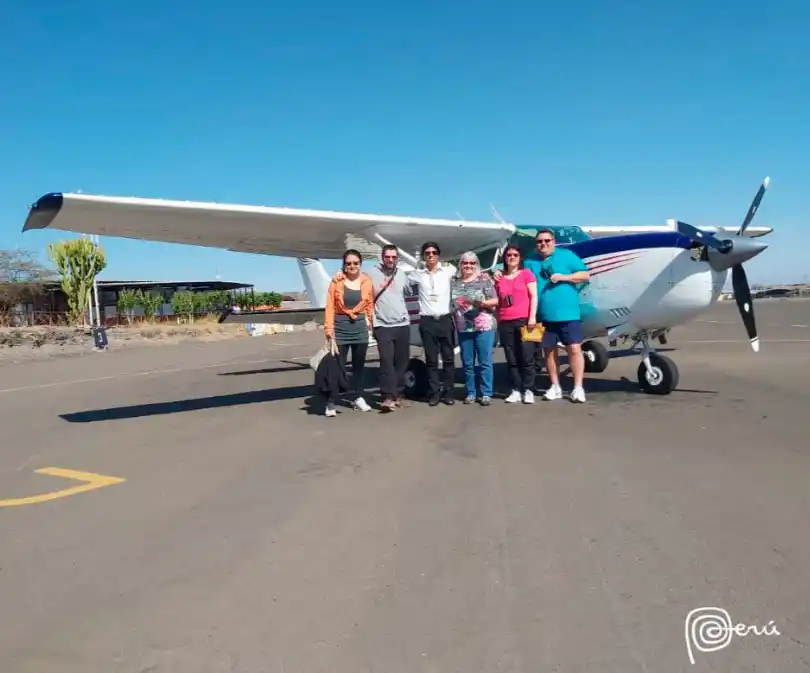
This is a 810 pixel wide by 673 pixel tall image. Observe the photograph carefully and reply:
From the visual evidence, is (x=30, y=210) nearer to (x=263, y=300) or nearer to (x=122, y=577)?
(x=122, y=577)

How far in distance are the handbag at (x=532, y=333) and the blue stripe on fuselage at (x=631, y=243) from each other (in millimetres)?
1139

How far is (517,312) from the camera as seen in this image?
6879 millimetres

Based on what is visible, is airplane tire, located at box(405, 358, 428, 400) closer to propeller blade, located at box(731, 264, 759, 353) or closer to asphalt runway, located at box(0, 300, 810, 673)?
asphalt runway, located at box(0, 300, 810, 673)

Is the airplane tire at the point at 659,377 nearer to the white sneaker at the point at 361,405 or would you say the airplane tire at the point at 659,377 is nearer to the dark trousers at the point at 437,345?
the dark trousers at the point at 437,345

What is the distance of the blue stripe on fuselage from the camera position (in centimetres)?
670

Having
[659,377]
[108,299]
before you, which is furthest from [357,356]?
[108,299]

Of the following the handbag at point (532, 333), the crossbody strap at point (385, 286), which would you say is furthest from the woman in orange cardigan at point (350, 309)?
the handbag at point (532, 333)

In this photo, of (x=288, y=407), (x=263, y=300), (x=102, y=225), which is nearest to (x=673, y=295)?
(x=288, y=407)

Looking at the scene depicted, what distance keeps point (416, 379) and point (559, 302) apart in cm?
211

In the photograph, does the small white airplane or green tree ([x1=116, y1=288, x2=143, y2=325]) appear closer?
the small white airplane

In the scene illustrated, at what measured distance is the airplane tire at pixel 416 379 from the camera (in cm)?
788

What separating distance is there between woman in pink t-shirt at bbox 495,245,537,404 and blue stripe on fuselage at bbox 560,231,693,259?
908 millimetres

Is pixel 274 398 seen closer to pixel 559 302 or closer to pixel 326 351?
pixel 326 351

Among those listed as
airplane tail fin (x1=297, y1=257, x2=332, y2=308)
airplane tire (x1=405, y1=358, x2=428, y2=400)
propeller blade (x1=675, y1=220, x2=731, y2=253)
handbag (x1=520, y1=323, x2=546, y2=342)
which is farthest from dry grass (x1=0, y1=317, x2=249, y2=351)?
propeller blade (x1=675, y1=220, x2=731, y2=253)
